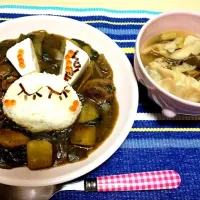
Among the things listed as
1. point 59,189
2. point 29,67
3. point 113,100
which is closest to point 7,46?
point 29,67

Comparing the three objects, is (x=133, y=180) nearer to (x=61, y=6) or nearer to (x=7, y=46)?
(x=7, y=46)

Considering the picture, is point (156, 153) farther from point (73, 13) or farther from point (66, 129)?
point (73, 13)

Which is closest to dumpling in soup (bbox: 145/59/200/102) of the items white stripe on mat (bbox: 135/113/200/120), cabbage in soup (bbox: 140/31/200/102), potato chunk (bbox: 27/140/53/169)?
cabbage in soup (bbox: 140/31/200/102)

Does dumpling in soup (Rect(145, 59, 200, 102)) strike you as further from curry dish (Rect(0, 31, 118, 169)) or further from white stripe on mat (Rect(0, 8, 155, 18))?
white stripe on mat (Rect(0, 8, 155, 18))

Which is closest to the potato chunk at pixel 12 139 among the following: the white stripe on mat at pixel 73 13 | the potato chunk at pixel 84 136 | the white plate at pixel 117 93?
the white plate at pixel 117 93

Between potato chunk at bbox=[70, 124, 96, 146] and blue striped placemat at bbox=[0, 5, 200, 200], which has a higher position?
potato chunk at bbox=[70, 124, 96, 146]
